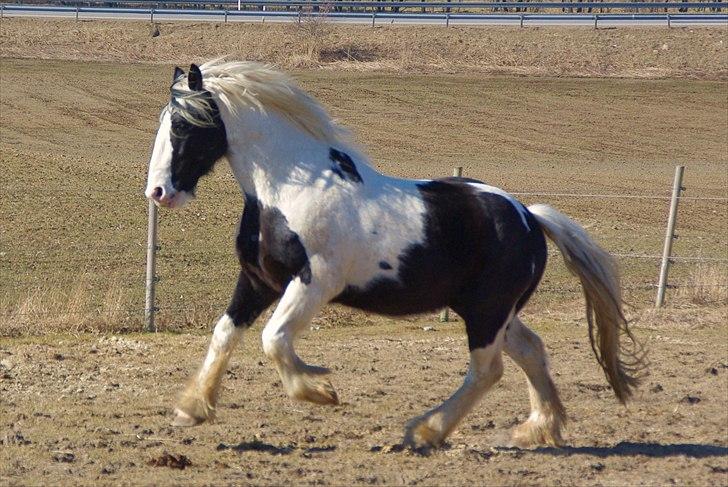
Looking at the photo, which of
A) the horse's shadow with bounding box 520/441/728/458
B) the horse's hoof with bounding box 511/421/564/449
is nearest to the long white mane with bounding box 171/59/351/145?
the horse's hoof with bounding box 511/421/564/449

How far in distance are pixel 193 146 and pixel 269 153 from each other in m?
0.39

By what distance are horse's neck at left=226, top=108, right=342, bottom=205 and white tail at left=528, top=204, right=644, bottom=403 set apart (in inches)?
52.6

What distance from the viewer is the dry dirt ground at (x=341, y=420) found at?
581 cm

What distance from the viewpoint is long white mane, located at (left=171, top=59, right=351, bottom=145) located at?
6.10 m

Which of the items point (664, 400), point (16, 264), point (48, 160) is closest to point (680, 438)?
point (664, 400)

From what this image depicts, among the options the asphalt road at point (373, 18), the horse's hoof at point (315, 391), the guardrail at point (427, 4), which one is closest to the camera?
the horse's hoof at point (315, 391)

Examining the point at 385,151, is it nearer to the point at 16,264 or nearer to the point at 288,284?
the point at 16,264

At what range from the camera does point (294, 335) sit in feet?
19.5

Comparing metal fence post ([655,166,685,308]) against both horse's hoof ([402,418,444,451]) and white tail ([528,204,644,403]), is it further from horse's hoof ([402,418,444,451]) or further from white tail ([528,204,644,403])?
horse's hoof ([402,418,444,451])

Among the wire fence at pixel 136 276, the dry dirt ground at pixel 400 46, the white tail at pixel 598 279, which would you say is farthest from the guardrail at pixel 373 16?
the white tail at pixel 598 279

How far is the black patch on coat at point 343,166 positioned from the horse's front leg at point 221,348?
72 centimetres

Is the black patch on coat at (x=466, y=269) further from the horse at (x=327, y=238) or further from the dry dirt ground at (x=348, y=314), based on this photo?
the dry dirt ground at (x=348, y=314)

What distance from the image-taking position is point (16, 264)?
1357cm

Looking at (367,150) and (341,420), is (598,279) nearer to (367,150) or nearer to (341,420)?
(341,420)
